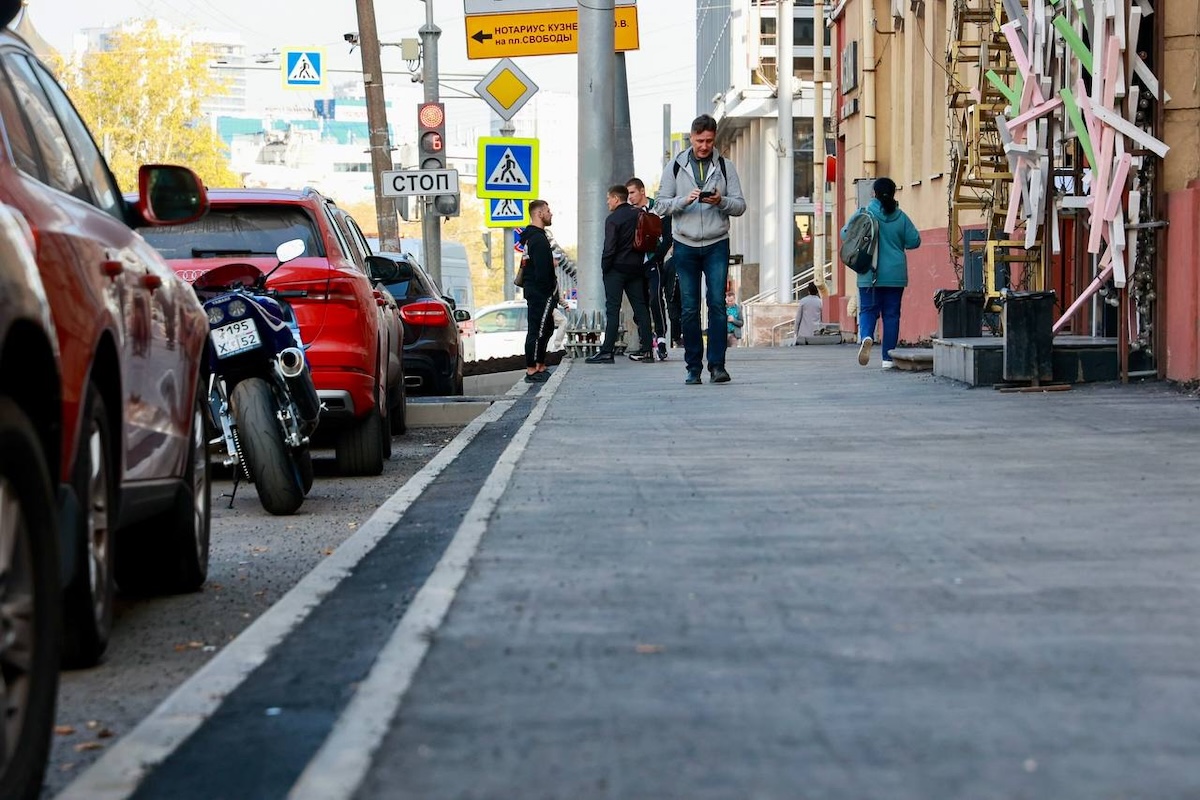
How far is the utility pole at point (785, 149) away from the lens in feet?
138

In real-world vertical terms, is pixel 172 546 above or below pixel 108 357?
below

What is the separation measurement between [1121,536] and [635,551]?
57.7 inches

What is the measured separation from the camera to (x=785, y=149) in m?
43.5

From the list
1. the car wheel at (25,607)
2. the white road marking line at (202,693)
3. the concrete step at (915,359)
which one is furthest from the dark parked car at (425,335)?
the car wheel at (25,607)

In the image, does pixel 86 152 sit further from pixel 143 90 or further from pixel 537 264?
pixel 143 90

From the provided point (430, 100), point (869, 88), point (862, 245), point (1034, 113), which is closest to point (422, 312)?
point (862, 245)

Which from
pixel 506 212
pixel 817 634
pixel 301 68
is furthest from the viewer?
pixel 301 68

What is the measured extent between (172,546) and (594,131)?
15271 mm

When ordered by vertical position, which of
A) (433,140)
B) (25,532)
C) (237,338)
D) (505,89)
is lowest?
(25,532)

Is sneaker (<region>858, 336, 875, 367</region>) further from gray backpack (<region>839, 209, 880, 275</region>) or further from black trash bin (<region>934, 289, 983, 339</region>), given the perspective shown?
black trash bin (<region>934, 289, 983, 339</region>)

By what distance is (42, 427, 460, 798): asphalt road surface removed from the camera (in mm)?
4621

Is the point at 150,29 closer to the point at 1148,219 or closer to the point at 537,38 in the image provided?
the point at 537,38

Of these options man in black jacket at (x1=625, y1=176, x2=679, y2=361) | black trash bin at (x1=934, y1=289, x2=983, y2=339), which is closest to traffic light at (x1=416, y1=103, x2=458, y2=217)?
man in black jacket at (x1=625, y1=176, x2=679, y2=361)

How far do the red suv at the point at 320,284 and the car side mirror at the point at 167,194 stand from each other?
4237mm
